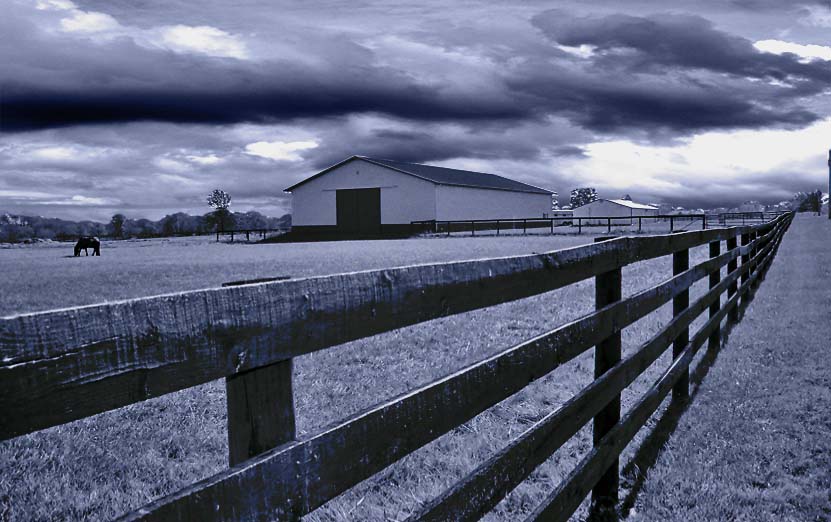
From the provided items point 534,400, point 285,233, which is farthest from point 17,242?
point 534,400

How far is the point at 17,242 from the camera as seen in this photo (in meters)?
50.5

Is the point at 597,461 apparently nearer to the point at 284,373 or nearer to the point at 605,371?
the point at 605,371

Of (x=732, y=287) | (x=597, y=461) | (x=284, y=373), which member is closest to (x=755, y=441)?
(x=597, y=461)

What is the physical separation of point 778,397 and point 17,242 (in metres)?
56.1

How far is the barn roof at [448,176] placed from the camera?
174 ft

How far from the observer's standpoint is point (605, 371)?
11.8ft

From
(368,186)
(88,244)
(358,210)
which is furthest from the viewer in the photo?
(358,210)

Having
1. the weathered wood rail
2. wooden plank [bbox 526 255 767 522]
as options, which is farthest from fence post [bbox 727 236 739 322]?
the weathered wood rail

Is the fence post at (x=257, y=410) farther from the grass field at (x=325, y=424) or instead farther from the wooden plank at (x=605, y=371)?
the wooden plank at (x=605, y=371)

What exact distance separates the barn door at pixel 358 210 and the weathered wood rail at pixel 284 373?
5094 centimetres

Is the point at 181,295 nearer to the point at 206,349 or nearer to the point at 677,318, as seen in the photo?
the point at 206,349

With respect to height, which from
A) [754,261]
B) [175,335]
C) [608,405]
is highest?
[175,335]

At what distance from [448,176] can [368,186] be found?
8163 mm

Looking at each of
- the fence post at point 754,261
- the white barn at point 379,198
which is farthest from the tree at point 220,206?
the fence post at point 754,261
